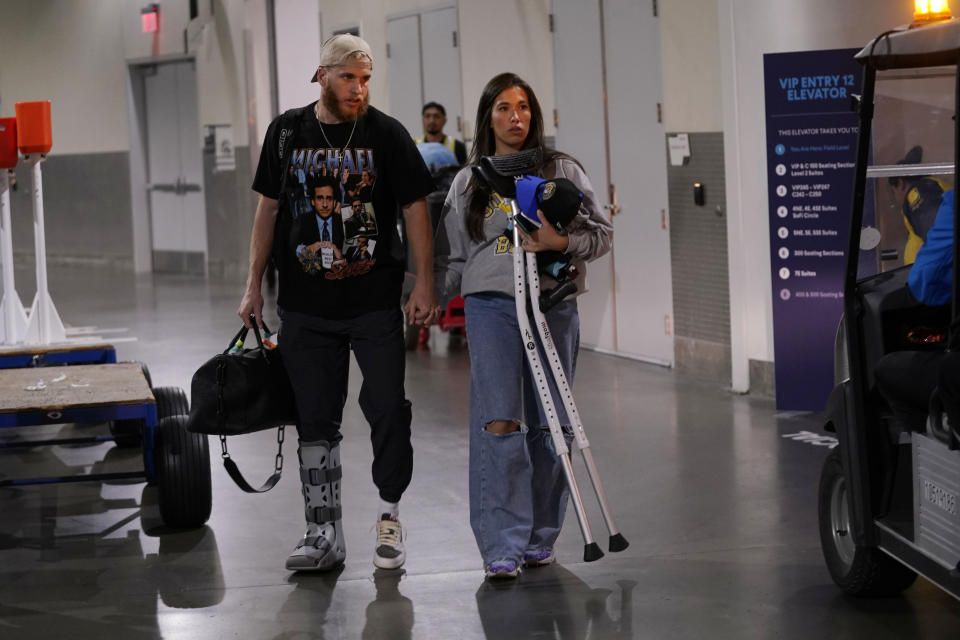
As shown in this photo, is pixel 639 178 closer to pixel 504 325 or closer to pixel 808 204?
pixel 808 204

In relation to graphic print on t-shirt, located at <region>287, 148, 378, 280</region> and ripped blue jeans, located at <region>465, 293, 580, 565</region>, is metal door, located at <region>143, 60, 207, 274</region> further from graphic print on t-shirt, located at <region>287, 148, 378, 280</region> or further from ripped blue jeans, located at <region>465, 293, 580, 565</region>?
ripped blue jeans, located at <region>465, 293, 580, 565</region>

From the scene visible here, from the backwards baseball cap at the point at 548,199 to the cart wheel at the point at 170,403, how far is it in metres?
1.98

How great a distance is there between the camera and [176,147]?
18.1m

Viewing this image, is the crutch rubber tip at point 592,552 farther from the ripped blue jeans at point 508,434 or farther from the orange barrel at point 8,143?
the orange barrel at point 8,143

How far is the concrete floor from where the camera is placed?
3.94m

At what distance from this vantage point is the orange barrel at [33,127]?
6.53 m

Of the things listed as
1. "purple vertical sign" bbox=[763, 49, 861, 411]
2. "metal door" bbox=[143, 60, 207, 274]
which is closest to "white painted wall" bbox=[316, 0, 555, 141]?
"purple vertical sign" bbox=[763, 49, 861, 411]

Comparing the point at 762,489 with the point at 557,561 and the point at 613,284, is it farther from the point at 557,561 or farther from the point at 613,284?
the point at 613,284

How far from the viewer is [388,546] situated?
4477 mm

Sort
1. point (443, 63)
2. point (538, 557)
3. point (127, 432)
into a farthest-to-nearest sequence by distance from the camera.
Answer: point (443, 63) < point (127, 432) < point (538, 557)

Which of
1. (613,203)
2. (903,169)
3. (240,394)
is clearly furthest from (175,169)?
(903,169)

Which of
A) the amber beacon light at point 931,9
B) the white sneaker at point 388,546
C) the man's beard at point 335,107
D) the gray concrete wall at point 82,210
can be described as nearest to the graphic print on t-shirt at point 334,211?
the man's beard at point 335,107

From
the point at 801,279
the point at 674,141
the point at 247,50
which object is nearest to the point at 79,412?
the point at 801,279

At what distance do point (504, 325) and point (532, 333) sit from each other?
89 millimetres
